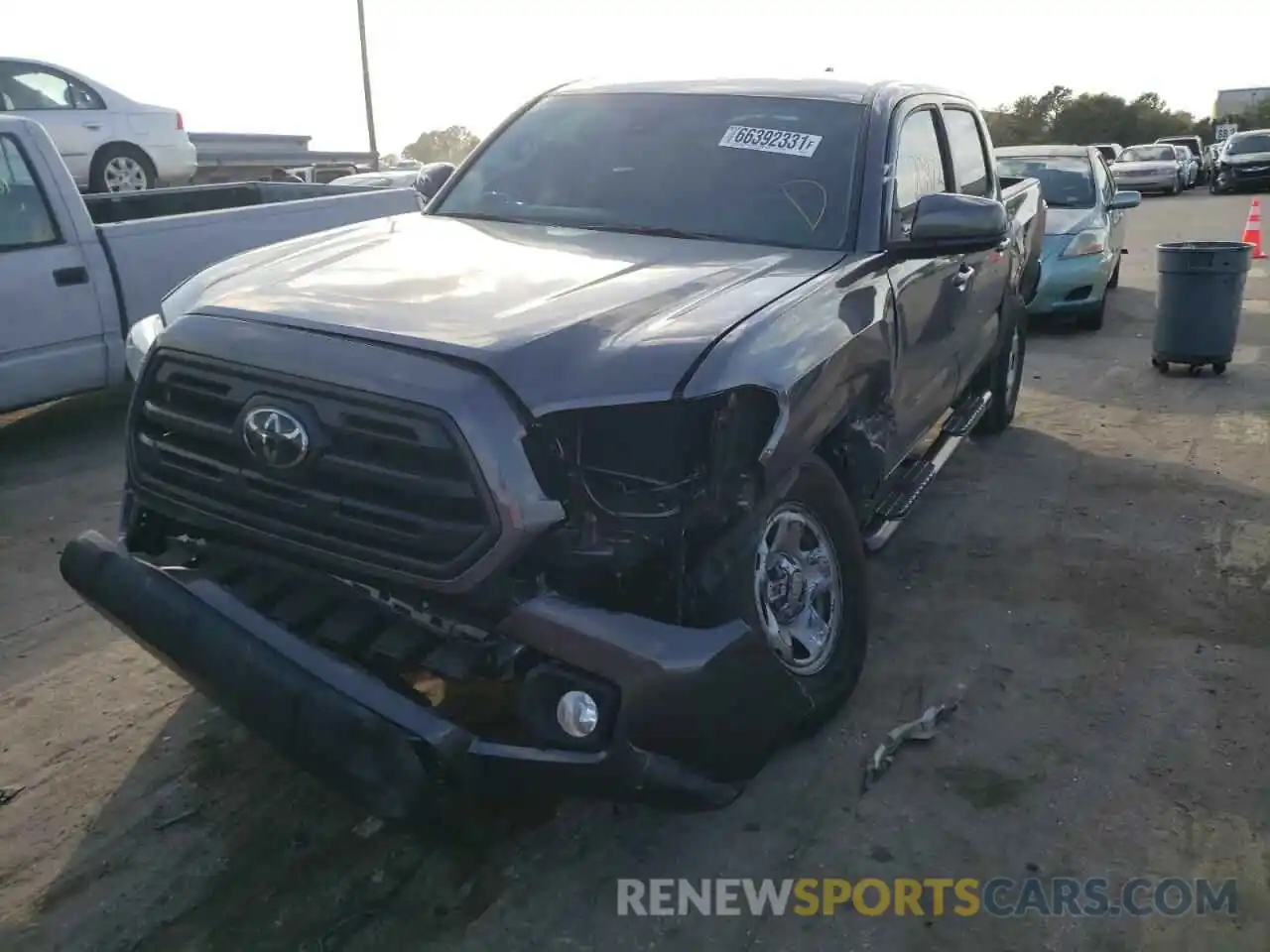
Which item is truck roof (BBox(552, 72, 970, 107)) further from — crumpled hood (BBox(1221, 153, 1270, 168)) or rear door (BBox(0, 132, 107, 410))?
crumpled hood (BBox(1221, 153, 1270, 168))

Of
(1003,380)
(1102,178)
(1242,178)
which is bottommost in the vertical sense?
(1242,178)

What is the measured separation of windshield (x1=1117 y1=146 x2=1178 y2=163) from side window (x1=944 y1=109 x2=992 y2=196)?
3222cm

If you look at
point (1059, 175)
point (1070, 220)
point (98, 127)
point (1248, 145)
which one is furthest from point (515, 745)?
point (1248, 145)

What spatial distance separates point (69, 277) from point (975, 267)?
15.8 feet

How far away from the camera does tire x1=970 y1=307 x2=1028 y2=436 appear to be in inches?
250

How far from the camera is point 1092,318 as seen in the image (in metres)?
10.4

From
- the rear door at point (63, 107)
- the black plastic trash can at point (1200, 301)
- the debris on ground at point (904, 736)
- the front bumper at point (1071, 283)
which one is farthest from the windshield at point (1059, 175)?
the rear door at point (63, 107)

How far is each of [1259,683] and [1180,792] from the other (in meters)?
0.87

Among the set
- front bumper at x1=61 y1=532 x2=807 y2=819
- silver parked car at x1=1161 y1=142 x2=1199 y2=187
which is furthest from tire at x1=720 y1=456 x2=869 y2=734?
silver parked car at x1=1161 y1=142 x2=1199 y2=187

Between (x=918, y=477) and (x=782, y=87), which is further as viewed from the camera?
(x=918, y=477)

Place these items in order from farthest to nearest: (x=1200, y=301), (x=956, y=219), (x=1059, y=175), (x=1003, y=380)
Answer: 1. (x=1059, y=175)
2. (x=1200, y=301)
3. (x=1003, y=380)
4. (x=956, y=219)

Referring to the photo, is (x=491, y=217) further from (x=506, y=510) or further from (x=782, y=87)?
(x=506, y=510)

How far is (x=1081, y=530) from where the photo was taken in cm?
538

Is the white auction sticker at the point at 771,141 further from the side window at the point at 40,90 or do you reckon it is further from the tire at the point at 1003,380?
the side window at the point at 40,90
